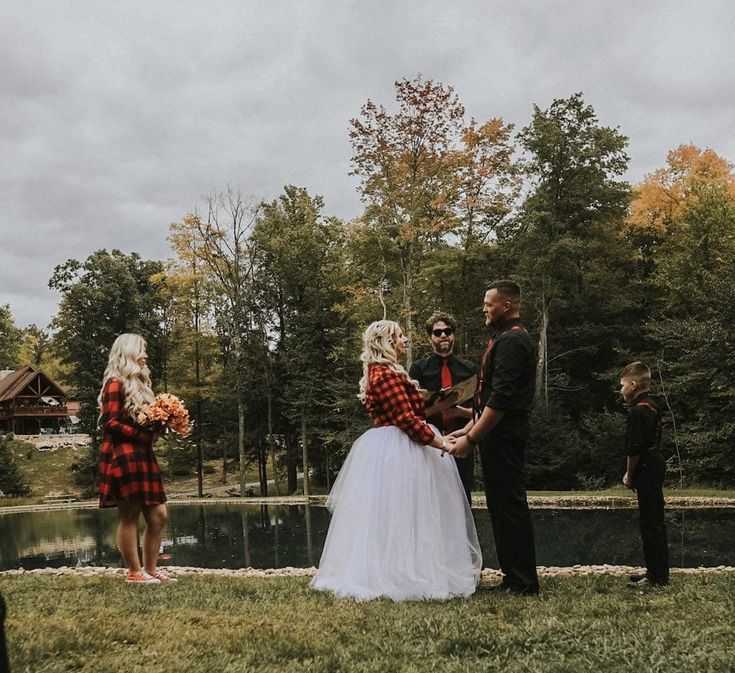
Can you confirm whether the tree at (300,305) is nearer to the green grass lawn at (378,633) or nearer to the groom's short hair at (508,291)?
the groom's short hair at (508,291)

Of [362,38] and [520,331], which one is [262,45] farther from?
[520,331]

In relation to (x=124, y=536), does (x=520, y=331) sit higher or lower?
higher

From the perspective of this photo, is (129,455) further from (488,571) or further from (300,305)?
(300,305)

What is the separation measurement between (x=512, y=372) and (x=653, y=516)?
1.81 m

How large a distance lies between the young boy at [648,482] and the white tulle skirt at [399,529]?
1378 millimetres

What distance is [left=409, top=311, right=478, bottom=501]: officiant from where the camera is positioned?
5766 millimetres

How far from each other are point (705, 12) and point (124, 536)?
1329 cm

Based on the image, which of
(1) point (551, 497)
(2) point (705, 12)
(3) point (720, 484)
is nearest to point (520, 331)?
(2) point (705, 12)

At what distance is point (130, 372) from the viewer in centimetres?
545

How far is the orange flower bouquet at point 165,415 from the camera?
5277mm

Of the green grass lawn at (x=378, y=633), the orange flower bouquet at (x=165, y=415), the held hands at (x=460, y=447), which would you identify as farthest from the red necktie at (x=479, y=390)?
the orange flower bouquet at (x=165, y=415)

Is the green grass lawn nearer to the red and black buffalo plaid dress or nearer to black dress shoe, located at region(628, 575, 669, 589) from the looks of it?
black dress shoe, located at region(628, 575, 669, 589)

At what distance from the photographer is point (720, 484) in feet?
64.2

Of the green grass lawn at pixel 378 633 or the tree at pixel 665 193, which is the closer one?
the green grass lawn at pixel 378 633
